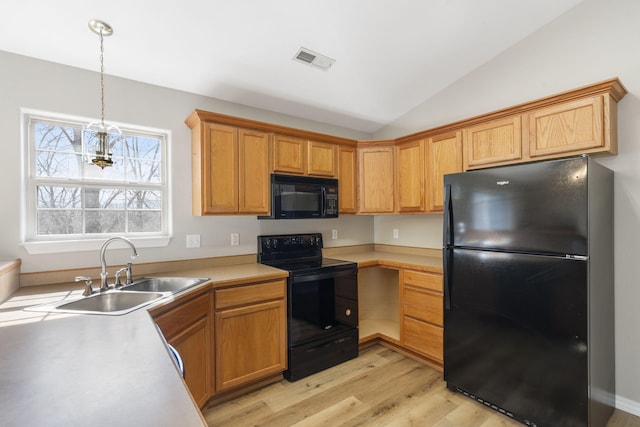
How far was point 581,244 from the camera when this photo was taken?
174cm

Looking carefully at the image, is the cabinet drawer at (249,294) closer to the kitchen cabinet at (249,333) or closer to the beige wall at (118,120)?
the kitchen cabinet at (249,333)

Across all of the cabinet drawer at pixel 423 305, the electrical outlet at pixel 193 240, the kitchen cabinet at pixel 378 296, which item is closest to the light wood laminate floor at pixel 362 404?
the cabinet drawer at pixel 423 305

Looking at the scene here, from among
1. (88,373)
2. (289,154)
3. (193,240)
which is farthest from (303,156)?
(88,373)

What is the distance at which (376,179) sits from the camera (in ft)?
11.0

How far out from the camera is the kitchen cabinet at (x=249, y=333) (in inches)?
85.7

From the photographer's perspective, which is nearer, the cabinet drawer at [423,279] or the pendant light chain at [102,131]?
the pendant light chain at [102,131]

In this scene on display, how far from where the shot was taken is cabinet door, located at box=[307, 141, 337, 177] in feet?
9.94

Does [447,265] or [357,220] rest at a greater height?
[357,220]

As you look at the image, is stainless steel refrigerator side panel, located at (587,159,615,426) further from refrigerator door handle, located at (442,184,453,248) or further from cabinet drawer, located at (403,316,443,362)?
cabinet drawer, located at (403,316,443,362)

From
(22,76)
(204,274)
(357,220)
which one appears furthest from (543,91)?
(22,76)

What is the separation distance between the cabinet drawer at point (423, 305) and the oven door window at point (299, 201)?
115 cm

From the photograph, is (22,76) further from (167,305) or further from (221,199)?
(167,305)

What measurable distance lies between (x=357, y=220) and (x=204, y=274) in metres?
2.02

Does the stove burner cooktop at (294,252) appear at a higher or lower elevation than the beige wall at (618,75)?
lower
